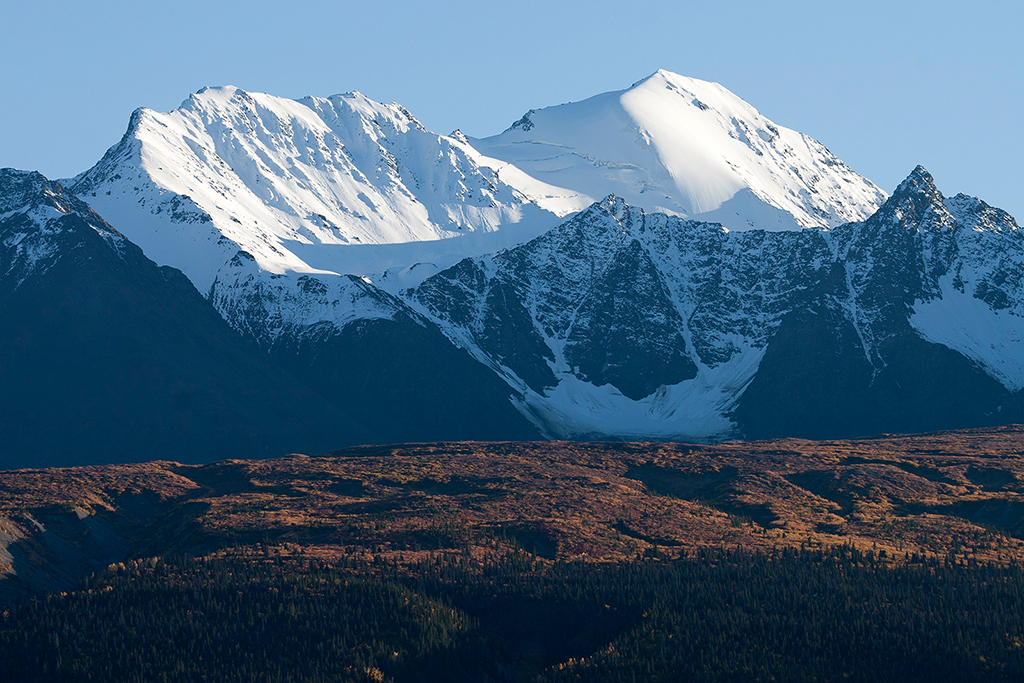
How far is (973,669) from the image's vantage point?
138 metres

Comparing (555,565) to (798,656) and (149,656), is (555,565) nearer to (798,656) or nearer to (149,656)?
(798,656)

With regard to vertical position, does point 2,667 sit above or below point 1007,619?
below

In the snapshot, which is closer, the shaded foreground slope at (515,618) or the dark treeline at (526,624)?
the dark treeline at (526,624)

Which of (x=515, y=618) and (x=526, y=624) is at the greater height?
(x=515, y=618)

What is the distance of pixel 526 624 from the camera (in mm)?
160375

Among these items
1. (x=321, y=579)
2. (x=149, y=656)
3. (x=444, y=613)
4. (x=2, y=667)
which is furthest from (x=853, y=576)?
(x=2, y=667)

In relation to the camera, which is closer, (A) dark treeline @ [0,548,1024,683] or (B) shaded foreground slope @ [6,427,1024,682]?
(A) dark treeline @ [0,548,1024,683]

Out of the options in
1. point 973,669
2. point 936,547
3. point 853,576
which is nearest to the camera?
point 973,669

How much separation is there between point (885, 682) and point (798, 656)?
408 inches

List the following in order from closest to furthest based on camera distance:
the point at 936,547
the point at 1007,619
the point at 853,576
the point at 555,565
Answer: the point at 1007,619
the point at 853,576
the point at 555,565
the point at 936,547

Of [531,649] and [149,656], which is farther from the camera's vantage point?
[531,649]

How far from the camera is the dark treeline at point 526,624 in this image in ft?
467

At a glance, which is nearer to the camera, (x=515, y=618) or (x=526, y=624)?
(x=526, y=624)

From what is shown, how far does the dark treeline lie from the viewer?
5600 inches
